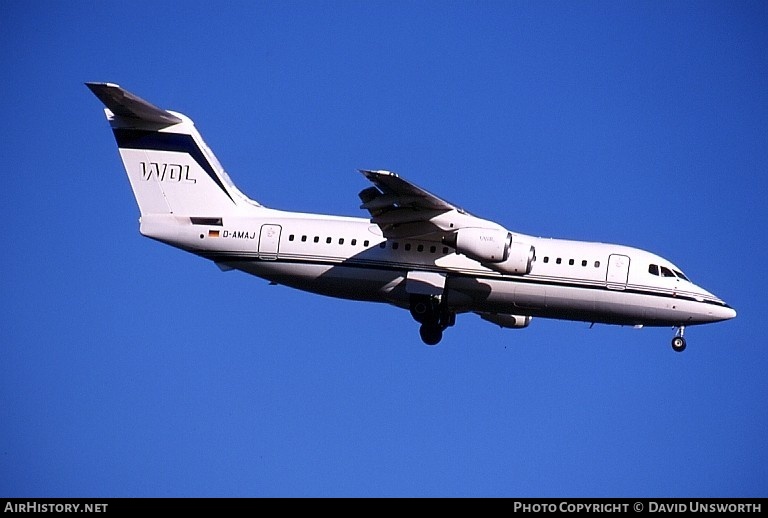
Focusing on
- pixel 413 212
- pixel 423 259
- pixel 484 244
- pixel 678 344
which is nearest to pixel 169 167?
pixel 413 212

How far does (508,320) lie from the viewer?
89.1 ft

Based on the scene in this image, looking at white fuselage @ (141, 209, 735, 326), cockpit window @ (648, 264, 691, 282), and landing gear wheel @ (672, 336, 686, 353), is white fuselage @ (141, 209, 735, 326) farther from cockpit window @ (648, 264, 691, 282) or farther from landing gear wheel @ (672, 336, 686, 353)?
landing gear wheel @ (672, 336, 686, 353)

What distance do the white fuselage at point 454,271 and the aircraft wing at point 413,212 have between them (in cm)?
37

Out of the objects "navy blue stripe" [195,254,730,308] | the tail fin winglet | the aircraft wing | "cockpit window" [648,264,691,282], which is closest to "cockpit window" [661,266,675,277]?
"cockpit window" [648,264,691,282]

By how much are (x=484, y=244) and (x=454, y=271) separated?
140 centimetres

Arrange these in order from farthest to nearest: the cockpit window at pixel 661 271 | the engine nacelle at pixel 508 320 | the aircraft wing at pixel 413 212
Answer: 1. the engine nacelle at pixel 508 320
2. the cockpit window at pixel 661 271
3. the aircraft wing at pixel 413 212

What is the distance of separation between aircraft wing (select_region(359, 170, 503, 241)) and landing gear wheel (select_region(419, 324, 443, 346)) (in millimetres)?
1817

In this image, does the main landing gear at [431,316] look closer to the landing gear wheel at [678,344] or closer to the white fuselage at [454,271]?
the white fuselage at [454,271]

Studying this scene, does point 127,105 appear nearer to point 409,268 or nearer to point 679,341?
point 409,268

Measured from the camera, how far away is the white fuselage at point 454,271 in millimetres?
24828

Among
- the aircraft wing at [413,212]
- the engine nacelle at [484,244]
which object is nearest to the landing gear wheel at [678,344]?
the engine nacelle at [484,244]
